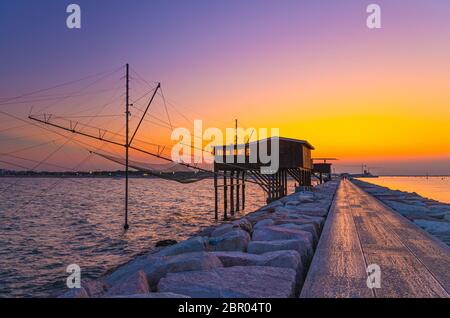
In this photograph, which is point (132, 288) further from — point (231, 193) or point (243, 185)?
point (243, 185)

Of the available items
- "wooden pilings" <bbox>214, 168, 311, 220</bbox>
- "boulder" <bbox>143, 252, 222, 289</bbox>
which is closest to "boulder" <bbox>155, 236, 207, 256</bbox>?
"boulder" <bbox>143, 252, 222, 289</bbox>

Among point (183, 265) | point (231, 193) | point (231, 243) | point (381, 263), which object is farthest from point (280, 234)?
point (231, 193)

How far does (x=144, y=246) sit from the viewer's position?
73.6ft

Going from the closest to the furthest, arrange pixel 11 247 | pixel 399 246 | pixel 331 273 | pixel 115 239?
pixel 331 273, pixel 399 246, pixel 11 247, pixel 115 239

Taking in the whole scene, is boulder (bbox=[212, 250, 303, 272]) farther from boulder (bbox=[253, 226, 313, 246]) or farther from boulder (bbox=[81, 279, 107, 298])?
boulder (bbox=[81, 279, 107, 298])

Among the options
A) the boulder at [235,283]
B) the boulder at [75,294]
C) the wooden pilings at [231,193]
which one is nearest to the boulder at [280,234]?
the boulder at [235,283]

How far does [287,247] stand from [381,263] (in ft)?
7.46

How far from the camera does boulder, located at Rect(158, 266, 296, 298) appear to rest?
5.21 meters

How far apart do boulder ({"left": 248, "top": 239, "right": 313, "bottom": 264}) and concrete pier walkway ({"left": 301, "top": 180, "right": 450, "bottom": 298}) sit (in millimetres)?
382

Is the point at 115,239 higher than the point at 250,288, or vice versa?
the point at 250,288

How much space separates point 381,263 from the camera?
6633 millimetres
